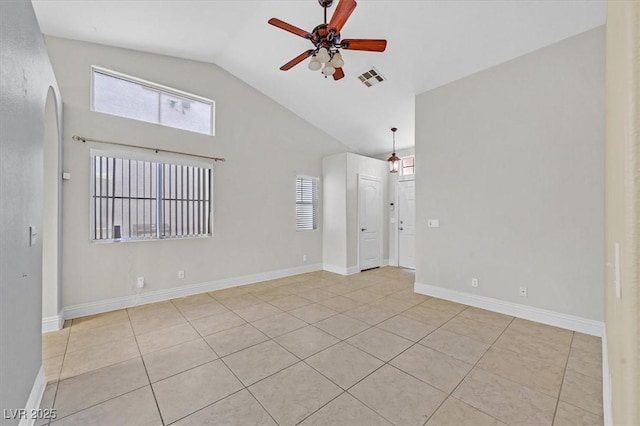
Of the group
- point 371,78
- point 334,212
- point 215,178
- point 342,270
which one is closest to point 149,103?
point 215,178

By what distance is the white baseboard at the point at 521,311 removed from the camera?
2.88 meters

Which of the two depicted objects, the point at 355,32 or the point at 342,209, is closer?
the point at 355,32

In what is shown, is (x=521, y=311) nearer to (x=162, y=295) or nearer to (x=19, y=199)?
(x=19, y=199)

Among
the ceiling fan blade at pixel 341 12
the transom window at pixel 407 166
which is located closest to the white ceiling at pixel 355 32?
the ceiling fan blade at pixel 341 12

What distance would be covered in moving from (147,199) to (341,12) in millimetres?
3523

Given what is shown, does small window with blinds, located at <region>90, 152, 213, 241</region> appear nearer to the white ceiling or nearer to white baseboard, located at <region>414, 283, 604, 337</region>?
the white ceiling

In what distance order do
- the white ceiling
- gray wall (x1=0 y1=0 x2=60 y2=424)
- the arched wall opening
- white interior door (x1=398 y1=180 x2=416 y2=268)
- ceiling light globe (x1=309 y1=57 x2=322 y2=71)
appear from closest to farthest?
gray wall (x1=0 y1=0 x2=60 y2=424) < ceiling light globe (x1=309 y1=57 x2=322 y2=71) < the white ceiling < the arched wall opening < white interior door (x1=398 y1=180 x2=416 y2=268)

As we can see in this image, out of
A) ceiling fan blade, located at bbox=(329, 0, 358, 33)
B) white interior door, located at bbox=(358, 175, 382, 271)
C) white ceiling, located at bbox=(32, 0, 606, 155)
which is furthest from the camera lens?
white interior door, located at bbox=(358, 175, 382, 271)

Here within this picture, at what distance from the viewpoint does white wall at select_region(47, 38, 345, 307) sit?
10.9 ft

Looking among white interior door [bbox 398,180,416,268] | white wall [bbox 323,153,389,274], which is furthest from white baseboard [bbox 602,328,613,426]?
white interior door [bbox 398,180,416,268]

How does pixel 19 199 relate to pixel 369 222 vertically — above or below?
above

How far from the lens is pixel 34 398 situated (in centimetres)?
174

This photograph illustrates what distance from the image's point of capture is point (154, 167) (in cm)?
392

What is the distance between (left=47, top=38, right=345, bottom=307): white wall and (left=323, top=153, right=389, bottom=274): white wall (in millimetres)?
277
